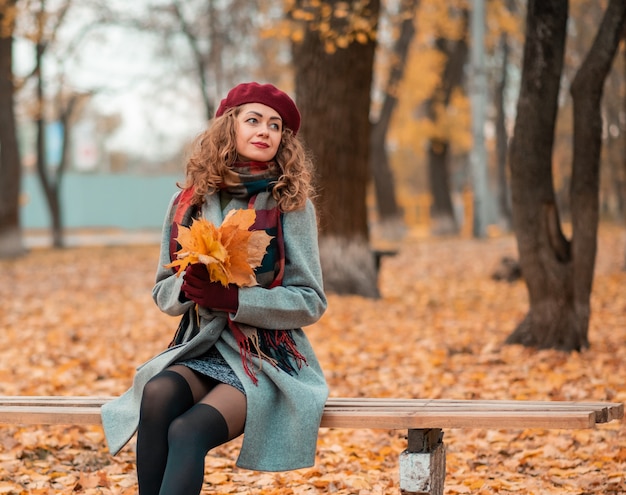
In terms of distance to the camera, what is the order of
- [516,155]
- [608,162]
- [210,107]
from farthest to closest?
1. [210,107]
2. [608,162]
3. [516,155]

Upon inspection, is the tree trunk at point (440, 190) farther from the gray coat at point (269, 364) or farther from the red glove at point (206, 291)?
the red glove at point (206, 291)

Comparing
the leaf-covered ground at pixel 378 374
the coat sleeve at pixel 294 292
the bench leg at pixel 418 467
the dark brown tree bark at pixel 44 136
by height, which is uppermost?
the dark brown tree bark at pixel 44 136

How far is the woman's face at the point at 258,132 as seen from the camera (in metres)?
3.46

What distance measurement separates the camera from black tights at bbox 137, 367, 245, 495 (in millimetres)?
2865

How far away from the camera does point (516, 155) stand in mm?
6797

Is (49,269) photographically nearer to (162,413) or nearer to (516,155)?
(516,155)

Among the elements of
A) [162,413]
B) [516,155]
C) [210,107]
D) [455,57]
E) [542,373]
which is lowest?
[542,373]

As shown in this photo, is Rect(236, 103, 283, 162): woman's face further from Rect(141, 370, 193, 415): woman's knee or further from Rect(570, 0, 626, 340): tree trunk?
Rect(570, 0, 626, 340): tree trunk

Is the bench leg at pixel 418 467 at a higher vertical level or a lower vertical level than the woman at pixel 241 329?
lower

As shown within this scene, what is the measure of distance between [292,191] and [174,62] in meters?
22.9

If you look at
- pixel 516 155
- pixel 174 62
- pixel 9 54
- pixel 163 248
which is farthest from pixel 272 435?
pixel 174 62

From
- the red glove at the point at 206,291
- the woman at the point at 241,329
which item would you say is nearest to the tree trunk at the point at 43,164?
the woman at the point at 241,329

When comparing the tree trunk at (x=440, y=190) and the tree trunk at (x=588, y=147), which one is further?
the tree trunk at (x=440, y=190)

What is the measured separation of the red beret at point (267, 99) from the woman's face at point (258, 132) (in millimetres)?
21
